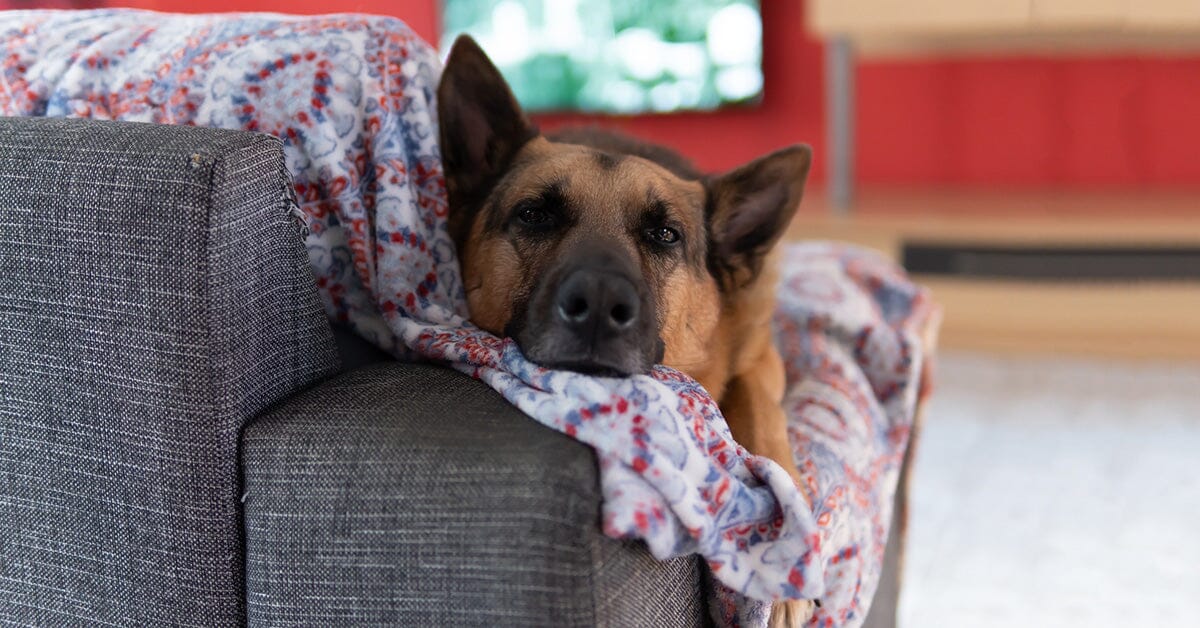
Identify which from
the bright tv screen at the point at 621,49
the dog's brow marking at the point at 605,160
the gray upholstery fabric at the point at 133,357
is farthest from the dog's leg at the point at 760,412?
the bright tv screen at the point at 621,49

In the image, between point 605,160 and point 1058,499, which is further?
point 1058,499

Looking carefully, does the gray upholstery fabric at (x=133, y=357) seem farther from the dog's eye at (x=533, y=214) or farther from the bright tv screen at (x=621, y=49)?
the bright tv screen at (x=621, y=49)

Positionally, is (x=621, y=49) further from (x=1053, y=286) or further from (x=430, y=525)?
(x=430, y=525)

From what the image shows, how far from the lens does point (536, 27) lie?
17.6ft

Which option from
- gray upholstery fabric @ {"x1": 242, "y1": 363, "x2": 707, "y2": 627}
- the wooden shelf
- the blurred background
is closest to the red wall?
the blurred background

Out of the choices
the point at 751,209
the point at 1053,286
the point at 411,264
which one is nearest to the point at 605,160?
the point at 751,209

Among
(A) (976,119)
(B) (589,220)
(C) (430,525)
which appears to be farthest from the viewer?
(A) (976,119)

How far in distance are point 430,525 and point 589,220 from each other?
69 cm

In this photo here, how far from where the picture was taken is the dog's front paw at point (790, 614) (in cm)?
133

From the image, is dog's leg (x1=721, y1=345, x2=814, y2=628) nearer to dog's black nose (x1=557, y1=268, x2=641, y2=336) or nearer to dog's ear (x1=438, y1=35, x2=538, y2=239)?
dog's black nose (x1=557, y1=268, x2=641, y2=336)

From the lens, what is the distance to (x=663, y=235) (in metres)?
1.68

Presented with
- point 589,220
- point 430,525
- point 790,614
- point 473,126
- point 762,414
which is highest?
point 473,126

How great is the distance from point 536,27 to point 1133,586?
387 cm

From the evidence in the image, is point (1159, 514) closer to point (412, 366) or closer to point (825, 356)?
point (825, 356)
